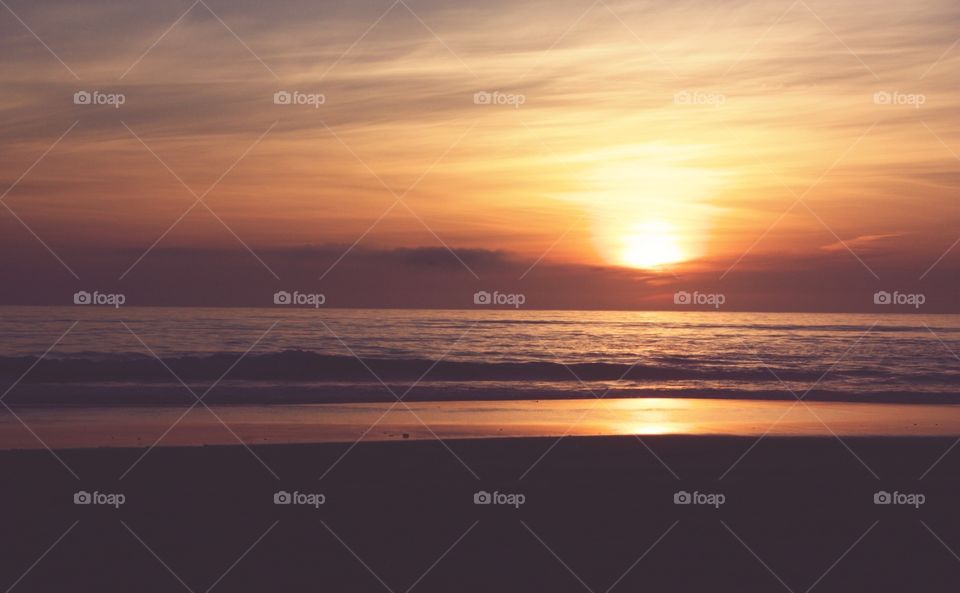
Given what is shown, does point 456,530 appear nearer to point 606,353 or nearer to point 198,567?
point 198,567

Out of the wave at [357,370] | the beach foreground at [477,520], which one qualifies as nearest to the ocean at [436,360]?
the wave at [357,370]

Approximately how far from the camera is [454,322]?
52.8m

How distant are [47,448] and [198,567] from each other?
718 centimetres

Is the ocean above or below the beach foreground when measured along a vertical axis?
above

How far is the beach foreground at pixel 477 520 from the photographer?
786 centimetres

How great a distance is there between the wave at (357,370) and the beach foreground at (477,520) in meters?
13.4

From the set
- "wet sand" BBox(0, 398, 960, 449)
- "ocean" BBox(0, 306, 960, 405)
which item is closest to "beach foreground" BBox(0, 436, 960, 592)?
"wet sand" BBox(0, 398, 960, 449)

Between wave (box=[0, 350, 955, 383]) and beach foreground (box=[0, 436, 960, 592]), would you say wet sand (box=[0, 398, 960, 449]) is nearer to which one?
beach foreground (box=[0, 436, 960, 592])

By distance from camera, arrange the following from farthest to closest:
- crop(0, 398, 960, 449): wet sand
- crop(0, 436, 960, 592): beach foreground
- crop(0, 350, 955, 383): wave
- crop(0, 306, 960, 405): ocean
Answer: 1. crop(0, 350, 955, 383): wave
2. crop(0, 306, 960, 405): ocean
3. crop(0, 398, 960, 449): wet sand
4. crop(0, 436, 960, 592): beach foreground

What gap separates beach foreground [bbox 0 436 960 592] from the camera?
7859 millimetres

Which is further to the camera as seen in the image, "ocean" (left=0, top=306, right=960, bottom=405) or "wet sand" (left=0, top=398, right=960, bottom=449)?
"ocean" (left=0, top=306, right=960, bottom=405)

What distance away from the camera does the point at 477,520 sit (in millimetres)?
9719

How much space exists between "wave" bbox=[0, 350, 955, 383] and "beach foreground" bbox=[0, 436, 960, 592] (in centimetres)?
1341

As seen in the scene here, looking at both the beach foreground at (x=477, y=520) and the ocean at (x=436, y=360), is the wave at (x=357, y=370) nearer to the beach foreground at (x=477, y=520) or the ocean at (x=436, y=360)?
the ocean at (x=436, y=360)
